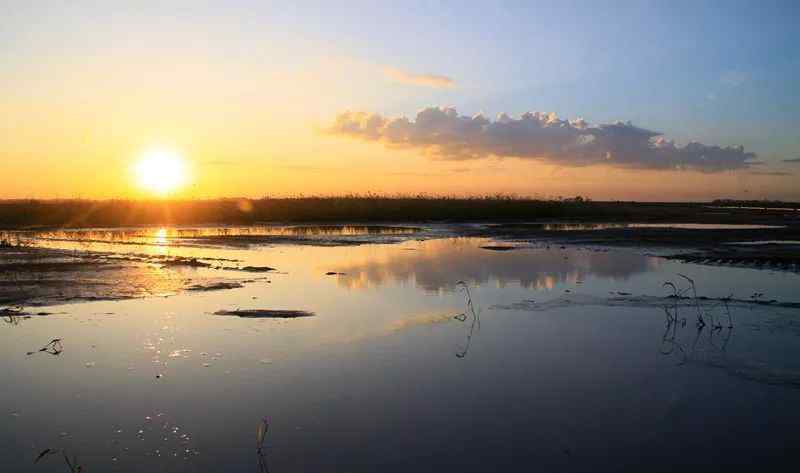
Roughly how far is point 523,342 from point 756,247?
66.9 ft

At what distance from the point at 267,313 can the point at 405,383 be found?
5.10m

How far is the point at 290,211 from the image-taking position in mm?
51312

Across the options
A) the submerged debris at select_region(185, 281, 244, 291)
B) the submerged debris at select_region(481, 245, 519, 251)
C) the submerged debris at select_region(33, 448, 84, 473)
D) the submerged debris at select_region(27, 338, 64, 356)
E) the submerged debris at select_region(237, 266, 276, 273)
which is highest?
the submerged debris at select_region(481, 245, 519, 251)

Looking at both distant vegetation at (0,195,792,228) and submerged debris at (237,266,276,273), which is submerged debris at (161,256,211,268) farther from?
distant vegetation at (0,195,792,228)

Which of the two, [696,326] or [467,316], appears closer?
[696,326]

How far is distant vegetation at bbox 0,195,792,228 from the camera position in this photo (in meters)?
44.5

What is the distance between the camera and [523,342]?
10891 mm

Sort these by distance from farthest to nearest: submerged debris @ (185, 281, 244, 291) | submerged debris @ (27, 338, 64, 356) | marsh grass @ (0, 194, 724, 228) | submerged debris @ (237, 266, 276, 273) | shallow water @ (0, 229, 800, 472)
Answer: marsh grass @ (0, 194, 724, 228) < submerged debris @ (237, 266, 276, 273) < submerged debris @ (185, 281, 244, 291) < submerged debris @ (27, 338, 64, 356) < shallow water @ (0, 229, 800, 472)

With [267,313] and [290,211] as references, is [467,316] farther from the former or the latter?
[290,211]

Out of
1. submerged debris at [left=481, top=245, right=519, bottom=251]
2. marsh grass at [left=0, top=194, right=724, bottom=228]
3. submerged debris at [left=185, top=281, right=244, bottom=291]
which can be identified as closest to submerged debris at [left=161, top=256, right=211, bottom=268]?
submerged debris at [left=185, top=281, right=244, bottom=291]

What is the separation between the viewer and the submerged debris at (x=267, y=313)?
41.6 ft

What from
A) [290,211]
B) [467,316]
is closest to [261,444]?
[467,316]

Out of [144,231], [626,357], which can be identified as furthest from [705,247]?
[144,231]

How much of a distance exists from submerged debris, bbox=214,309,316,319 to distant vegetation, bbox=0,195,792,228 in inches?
1294
